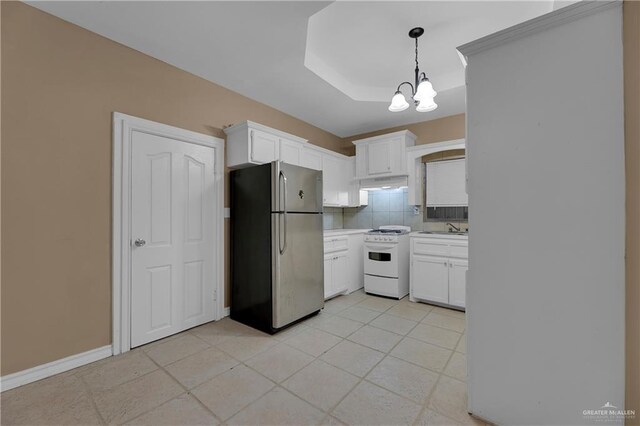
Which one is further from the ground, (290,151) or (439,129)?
(439,129)

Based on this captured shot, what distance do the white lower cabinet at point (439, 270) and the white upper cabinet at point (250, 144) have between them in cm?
221

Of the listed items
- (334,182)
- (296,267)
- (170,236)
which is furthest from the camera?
(334,182)

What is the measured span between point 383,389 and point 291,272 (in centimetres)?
135

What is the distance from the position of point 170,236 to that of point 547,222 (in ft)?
9.47

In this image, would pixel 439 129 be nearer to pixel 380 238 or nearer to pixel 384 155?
pixel 384 155

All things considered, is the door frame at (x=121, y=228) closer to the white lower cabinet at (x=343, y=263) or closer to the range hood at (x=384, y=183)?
the white lower cabinet at (x=343, y=263)

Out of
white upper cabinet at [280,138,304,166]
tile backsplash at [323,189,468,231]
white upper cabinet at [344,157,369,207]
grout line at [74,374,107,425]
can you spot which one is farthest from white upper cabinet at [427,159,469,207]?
grout line at [74,374,107,425]

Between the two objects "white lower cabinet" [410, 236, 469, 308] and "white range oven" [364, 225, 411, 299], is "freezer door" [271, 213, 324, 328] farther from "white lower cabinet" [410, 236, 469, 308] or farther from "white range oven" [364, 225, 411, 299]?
"white lower cabinet" [410, 236, 469, 308]

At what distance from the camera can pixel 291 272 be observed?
2758mm

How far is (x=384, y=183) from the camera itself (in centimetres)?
433

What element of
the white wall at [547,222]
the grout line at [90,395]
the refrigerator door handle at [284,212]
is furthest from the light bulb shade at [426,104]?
the grout line at [90,395]

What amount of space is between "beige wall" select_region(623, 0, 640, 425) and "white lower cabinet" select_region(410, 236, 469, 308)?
2.11 metres

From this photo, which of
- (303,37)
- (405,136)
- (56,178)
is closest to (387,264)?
(405,136)

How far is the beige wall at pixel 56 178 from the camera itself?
5.91 feet
